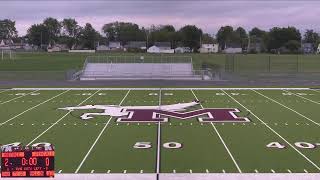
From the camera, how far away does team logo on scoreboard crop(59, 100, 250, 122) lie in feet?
56.8

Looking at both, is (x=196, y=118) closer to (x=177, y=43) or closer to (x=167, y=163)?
(x=167, y=163)

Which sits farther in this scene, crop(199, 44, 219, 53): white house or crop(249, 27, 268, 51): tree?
crop(199, 44, 219, 53): white house

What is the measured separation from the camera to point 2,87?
29516 mm

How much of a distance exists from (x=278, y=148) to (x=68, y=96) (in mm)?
13949

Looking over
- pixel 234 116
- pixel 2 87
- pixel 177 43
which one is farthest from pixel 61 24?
pixel 234 116

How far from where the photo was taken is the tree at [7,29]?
16000cm

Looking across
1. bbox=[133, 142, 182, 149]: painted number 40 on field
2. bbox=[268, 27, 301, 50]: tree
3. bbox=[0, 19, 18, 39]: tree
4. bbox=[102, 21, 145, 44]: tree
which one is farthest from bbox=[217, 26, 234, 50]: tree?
bbox=[133, 142, 182, 149]: painted number 40 on field

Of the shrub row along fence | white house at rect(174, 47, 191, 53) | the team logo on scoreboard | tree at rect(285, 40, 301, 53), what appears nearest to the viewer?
the team logo on scoreboard

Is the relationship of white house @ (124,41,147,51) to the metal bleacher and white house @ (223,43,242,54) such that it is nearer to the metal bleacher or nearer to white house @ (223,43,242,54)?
white house @ (223,43,242,54)

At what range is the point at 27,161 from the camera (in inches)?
275

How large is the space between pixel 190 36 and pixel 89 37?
3208 centimetres

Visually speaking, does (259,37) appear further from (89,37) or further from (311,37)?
(89,37)
